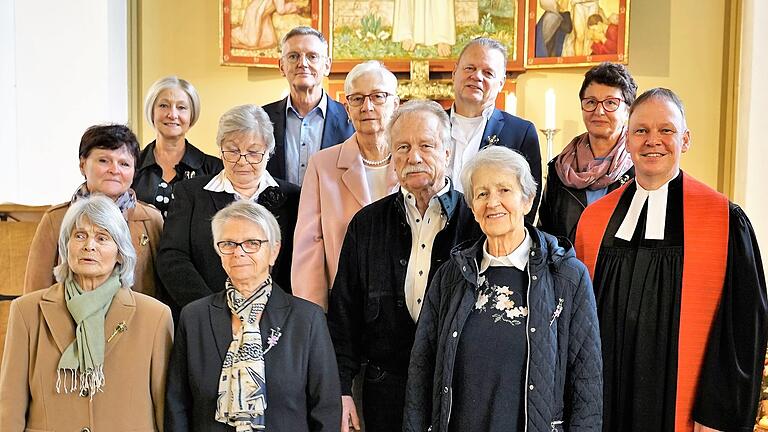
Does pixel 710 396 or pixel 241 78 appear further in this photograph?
pixel 241 78

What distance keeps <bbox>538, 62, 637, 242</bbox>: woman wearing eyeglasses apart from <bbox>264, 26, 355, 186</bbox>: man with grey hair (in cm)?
101

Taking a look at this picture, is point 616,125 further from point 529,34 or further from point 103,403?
point 529,34

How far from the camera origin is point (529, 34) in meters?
5.77

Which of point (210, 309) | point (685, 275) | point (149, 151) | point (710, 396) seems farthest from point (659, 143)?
point (149, 151)

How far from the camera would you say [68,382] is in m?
2.34

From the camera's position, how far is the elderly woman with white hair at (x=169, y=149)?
10.9ft

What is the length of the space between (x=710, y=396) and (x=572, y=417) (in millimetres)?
511

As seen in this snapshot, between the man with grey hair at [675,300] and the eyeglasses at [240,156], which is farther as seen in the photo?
the eyeglasses at [240,156]

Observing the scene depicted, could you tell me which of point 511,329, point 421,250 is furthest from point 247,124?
point 511,329

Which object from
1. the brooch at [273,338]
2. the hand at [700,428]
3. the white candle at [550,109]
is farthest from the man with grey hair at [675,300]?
the white candle at [550,109]

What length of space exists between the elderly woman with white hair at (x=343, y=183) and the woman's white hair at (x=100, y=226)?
1.89 feet

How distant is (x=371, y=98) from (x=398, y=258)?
2.13ft

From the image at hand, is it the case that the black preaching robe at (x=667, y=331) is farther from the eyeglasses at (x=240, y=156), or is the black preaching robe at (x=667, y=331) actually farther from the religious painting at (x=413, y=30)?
the religious painting at (x=413, y=30)

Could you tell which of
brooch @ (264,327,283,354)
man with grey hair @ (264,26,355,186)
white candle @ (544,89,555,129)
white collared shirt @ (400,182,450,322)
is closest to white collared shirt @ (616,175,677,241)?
white collared shirt @ (400,182,450,322)
